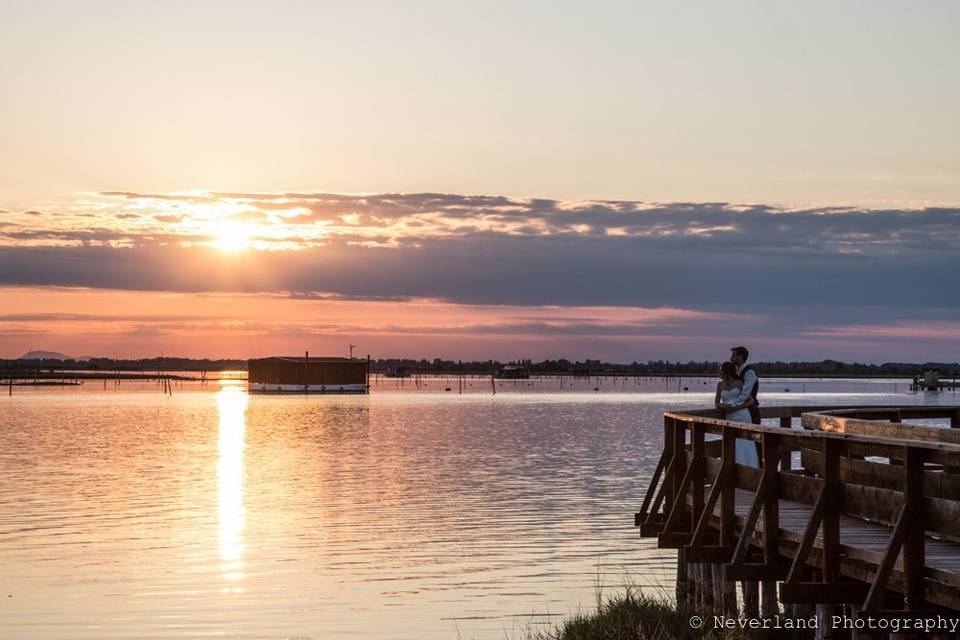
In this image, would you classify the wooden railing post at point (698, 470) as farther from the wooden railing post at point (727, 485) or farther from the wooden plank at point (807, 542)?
the wooden plank at point (807, 542)

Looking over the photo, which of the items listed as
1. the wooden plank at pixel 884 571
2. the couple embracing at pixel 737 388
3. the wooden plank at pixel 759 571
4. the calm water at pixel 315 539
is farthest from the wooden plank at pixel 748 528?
the couple embracing at pixel 737 388

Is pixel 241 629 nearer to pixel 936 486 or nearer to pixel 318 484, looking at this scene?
pixel 936 486

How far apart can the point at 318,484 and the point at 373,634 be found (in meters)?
24.2

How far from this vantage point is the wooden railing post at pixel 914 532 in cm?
1081

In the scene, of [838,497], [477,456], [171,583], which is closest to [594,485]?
[477,456]

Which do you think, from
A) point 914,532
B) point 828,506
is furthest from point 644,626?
point 914,532

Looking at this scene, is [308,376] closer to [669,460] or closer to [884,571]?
[669,460]

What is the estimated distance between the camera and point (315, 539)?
1086 inches

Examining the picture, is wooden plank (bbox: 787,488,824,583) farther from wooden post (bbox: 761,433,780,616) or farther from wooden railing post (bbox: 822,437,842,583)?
wooden post (bbox: 761,433,780,616)

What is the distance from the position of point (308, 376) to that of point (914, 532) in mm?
156460

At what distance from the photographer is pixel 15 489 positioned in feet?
128

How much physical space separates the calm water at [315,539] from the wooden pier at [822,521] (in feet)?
9.45

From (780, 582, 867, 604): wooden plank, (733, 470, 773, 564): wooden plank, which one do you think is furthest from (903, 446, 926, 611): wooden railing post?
(733, 470, 773, 564): wooden plank

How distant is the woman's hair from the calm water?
425 centimetres
